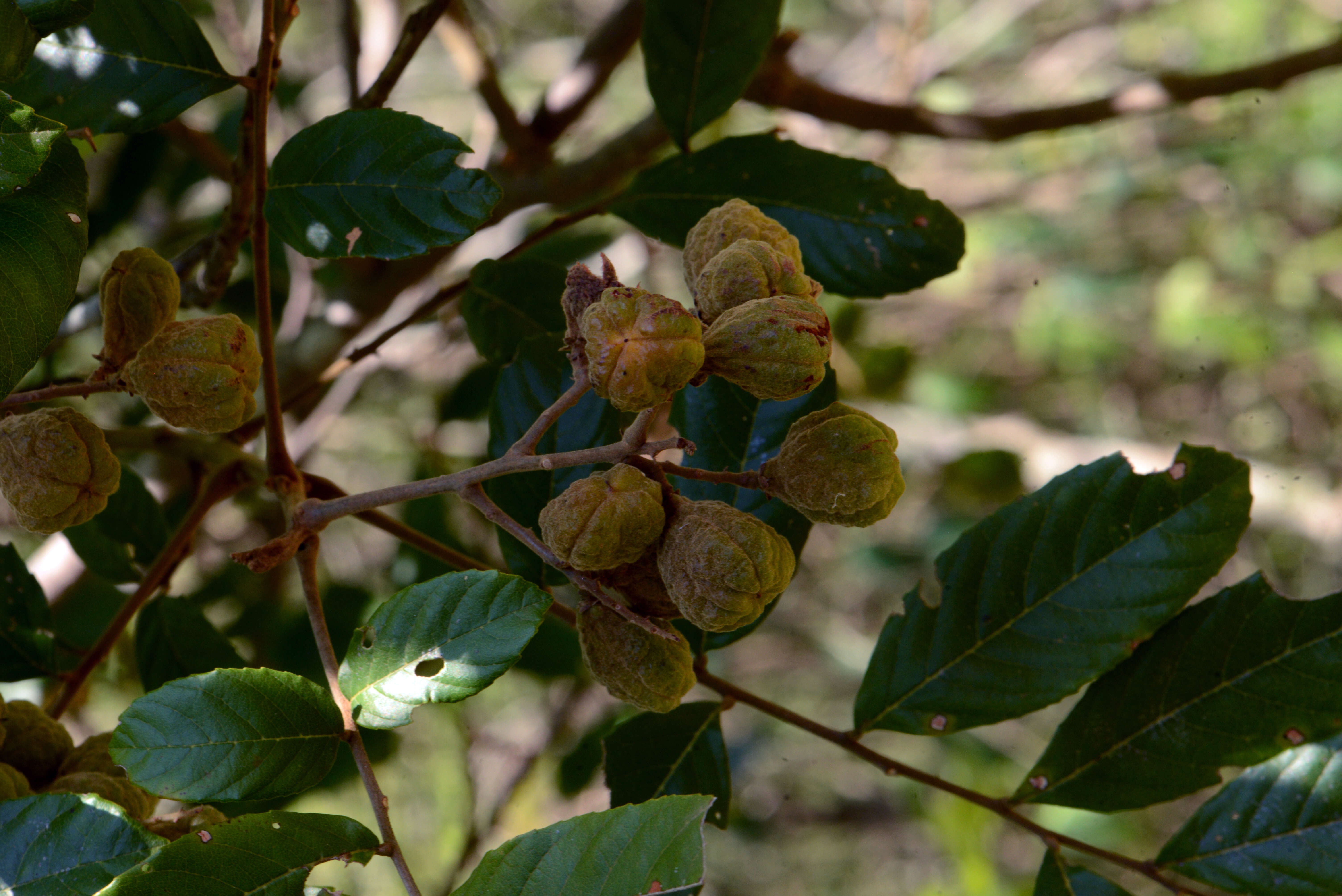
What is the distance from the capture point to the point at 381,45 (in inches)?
102

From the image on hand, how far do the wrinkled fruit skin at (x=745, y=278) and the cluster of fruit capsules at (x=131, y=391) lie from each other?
540mm

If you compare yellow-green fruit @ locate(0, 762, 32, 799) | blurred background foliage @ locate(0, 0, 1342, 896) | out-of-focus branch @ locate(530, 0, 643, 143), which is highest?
out-of-focus branch @ locate(530, 0, 643, 143)

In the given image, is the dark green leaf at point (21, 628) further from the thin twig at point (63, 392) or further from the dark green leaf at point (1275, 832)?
the dark green leaf at point (1275, 832)

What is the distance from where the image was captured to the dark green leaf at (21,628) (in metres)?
1.45

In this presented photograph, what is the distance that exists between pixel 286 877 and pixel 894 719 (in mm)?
805

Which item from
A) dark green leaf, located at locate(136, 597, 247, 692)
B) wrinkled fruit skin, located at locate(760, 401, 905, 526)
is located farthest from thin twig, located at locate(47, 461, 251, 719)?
wrinkled fruit skin, located at locate(760, 401, 905, 526)

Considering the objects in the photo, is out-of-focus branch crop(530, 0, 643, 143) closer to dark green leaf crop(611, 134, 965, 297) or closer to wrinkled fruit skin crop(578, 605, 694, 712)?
dark green leaf crop(611, 134, 965, 297)

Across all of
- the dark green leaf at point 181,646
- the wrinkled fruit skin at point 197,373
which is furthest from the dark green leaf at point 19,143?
the dark green leaf at point 181,646

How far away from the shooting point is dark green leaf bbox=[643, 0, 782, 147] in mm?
1505

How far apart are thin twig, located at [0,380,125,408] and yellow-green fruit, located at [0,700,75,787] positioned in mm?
374

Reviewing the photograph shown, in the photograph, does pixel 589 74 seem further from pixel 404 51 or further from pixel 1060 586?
pixel 1060 586

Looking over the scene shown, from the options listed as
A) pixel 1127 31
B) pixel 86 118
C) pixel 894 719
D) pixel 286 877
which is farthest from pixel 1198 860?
pixel 1127 31

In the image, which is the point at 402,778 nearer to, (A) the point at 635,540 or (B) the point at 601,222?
(B) the point at 601,222

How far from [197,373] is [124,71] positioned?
0.44 meters
